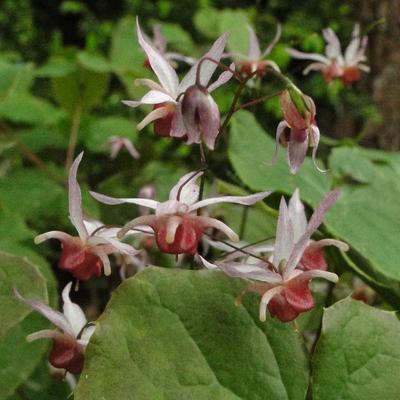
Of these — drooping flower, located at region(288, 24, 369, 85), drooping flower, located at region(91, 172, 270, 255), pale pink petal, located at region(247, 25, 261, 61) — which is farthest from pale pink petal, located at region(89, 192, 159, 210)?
drooping flower, located at region(288, 24, 369, 85)

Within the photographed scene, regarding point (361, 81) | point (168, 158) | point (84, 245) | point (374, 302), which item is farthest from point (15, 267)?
point (361, 81)

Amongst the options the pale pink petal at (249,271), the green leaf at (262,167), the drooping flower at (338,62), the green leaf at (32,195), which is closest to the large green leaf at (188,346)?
the pale pink petal at (249,271)

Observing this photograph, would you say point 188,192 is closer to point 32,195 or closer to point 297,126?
point 297,126

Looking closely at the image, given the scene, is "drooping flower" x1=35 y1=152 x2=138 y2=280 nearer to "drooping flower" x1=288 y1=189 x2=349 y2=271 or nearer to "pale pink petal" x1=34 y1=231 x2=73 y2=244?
"pale pink petal" x1=34 y1=231 x2=73 y2=244

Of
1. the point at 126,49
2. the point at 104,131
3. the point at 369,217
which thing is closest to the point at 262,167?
the point at 369,217

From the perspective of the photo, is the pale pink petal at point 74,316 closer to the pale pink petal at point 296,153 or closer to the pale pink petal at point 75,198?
the pale pink petal at point 75,198

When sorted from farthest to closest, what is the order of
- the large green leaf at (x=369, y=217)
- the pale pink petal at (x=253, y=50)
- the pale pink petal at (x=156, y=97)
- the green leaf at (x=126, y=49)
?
the green leaf at (x=126, y=49)
the pale pink petal at (x=253, y=50)
the large green leaf at (x=369, y=217)
the pale pink petal at (x=156, y=97)

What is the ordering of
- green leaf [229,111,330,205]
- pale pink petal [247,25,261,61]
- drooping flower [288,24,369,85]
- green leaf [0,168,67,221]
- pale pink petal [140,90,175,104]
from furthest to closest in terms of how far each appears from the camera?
1. green leaf [0,168,67,221]
2. drooping flower [288,24,369,85]
3. pale pink petal [247,25,261,61]
4. green leaf [229,111,330,205]
5. pale pink petal [140,90,175,104]
